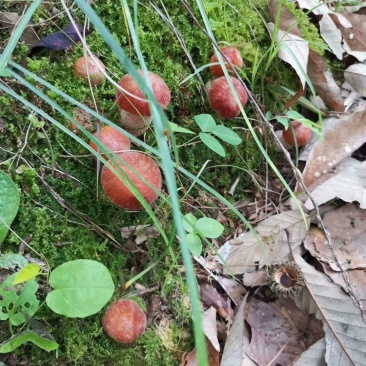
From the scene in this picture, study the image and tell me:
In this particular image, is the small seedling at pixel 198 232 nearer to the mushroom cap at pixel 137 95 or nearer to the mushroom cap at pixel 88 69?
the mushroom cap at pixel 137 95

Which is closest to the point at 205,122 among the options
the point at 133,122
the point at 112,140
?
the point at 133,122

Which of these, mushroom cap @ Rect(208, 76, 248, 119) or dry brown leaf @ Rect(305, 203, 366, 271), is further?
dry brown leaf @ Rect(305, 203, 366, 271)

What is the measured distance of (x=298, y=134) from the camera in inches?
87.0

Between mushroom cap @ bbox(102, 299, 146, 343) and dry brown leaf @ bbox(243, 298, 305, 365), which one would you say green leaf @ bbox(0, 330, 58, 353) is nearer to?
mushroom cap @ bbox(102, 299, 146, 343)

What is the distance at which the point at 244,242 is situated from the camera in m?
2.02

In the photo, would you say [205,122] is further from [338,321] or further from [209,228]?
[338,321]

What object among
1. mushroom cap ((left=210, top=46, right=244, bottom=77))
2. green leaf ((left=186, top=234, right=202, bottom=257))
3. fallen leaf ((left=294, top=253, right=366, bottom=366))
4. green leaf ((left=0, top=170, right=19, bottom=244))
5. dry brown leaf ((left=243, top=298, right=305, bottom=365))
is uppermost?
mushroom cap ((left=210, top=46, right=244, bottom=77))

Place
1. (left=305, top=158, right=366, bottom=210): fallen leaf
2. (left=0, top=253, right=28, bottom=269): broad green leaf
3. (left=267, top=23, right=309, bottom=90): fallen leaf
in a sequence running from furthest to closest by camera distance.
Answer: (left=267, top=23, right=309, bottom=90): fallen leaf, (left=305, top=158, right=366, bottom=210): fallen leaf, (left=0, top=253, right=28, bottom=269): broad green leaf

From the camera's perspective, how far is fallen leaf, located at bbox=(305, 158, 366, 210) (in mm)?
2160

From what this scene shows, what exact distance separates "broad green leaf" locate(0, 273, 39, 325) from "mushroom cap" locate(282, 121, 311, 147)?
4.69ft

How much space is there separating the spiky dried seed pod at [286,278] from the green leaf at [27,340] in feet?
3.18

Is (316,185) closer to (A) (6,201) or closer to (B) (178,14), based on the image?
(B) (178,14)

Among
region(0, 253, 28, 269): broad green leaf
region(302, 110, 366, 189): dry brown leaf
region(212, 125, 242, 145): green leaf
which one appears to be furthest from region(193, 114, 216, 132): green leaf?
region(0, 253, 28, 269): broad green leaf

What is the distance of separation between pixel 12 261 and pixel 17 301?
0.49ft
